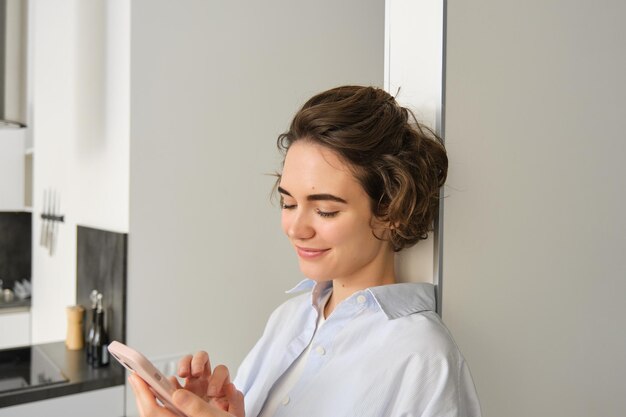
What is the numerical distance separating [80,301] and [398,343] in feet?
5.46

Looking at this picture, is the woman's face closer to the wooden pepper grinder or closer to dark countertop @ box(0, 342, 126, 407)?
dark countertop @ box(0, 342, 126, 407)

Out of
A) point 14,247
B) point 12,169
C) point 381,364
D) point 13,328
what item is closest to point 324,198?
point 381,364

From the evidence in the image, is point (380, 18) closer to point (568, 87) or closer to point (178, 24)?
point (178, 24)

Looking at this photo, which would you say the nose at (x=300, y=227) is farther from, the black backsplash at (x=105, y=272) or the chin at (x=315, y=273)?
the black backsplash at (x=105, y=272)

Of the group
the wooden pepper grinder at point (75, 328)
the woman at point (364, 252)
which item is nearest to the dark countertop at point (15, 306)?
the wooden pepper grinder at point (75, 328)

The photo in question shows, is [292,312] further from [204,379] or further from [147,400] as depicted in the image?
[147,400]

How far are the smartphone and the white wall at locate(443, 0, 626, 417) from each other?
487 mm

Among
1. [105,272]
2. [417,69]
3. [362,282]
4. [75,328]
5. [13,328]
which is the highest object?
[417,69]

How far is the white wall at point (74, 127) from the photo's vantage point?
183cm

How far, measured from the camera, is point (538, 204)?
1062 mm

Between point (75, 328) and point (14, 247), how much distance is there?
70.2 inches

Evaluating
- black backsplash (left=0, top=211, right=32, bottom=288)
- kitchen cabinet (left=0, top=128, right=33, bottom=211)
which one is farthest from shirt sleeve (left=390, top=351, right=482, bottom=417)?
black backsplash (left=0, top=211, right=32, bottom=288)

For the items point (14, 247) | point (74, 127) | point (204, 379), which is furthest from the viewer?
point (14, 247)

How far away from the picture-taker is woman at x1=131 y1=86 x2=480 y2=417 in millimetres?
813
